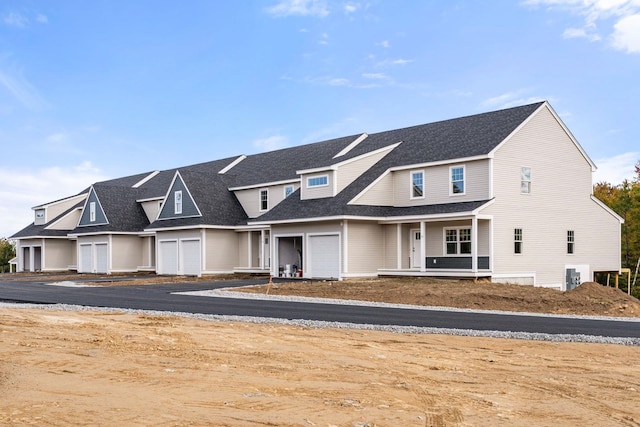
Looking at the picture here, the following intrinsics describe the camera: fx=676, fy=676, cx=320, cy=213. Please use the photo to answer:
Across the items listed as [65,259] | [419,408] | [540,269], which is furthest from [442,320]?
[65,259]

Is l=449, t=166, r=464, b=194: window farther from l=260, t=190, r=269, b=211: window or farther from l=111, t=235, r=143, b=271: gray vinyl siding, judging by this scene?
l=111, t=235, r=143, b=271: gray vinyl siding

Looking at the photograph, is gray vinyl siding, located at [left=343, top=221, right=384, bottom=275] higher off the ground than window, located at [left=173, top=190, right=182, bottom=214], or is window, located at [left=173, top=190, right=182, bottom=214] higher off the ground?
window, located at [left=173, top=190, right=182, bottom=214]

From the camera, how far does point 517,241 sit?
105 feet

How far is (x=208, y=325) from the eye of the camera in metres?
16.6

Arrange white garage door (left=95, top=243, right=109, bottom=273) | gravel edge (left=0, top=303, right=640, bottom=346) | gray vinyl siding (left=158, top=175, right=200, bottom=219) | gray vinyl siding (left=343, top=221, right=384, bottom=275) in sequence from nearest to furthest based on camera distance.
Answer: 1. gravel edge (left=0, top=303, right=640, bottom=346)
2. gray vinyl siding (left=343, top=221, right=384, bottom=275)
3. gray vinyl siding (left=158, top=175, right=200, bottom=219)
4. white garage door (left=95, top=243, right=109, bottom=273)

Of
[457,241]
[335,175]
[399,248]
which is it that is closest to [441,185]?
[457,241]

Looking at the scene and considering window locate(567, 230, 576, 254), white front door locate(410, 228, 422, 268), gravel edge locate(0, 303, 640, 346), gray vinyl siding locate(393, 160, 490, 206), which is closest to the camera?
gravel edge locate(0, 303, 640, 346)

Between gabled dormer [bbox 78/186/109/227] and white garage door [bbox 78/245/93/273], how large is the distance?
1.80 metres

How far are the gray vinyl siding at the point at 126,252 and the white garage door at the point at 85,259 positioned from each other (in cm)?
296

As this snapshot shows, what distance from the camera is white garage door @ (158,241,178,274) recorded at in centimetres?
4378

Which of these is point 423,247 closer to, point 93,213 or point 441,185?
point 441,185

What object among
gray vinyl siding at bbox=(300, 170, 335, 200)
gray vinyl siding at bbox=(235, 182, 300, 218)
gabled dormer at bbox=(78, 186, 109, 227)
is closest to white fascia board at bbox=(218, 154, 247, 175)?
gray vinyl siding at bbox=(235, 182, 300, 218)

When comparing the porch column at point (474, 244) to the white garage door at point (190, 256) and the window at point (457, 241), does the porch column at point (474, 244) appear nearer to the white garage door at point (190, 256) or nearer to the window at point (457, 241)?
the window at point (457, 241)

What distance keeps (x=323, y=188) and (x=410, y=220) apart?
6.01 meters
